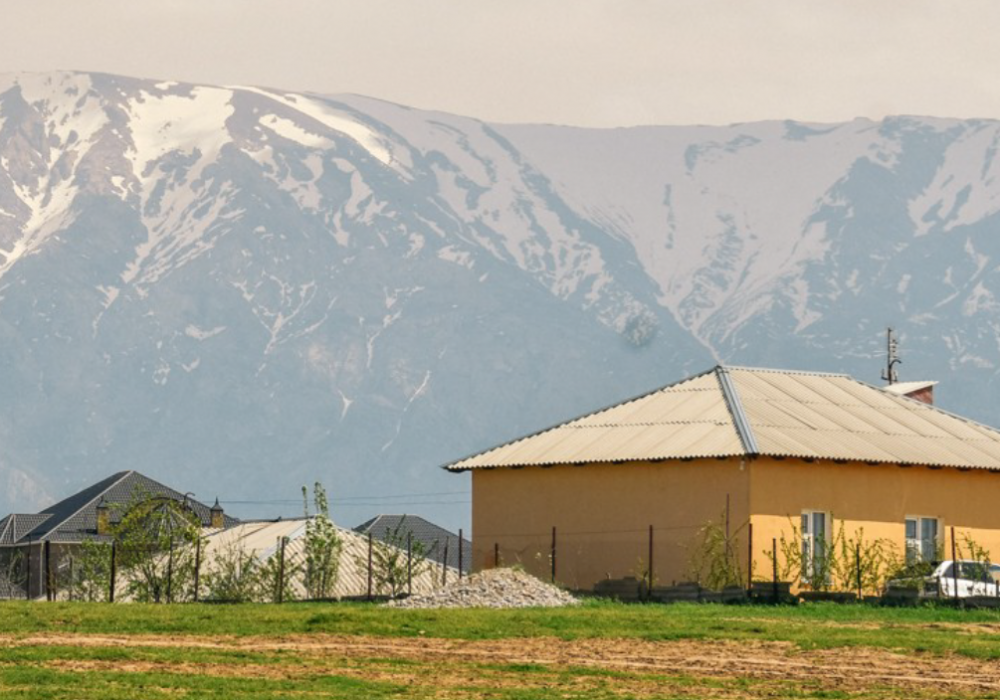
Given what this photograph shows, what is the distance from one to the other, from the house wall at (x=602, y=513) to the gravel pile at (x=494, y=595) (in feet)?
23.6

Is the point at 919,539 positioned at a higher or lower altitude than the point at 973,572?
higher

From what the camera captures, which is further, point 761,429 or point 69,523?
point 69,523

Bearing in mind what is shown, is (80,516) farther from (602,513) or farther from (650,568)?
(650,568)

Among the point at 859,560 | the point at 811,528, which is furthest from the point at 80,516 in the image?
the point at 859,560

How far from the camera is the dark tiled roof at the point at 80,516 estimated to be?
143750mm

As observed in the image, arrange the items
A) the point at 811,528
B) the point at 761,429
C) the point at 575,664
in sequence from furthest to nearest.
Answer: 1. the point at 761,429
2. the point at 811,528
3. the point at 575,664

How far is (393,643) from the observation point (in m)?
40.9

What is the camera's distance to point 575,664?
36.7 m

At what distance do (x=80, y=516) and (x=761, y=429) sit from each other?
306 feet

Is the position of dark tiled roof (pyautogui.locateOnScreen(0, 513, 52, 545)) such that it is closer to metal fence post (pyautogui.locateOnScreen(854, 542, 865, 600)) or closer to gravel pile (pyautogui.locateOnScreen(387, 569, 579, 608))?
metal fence post (pyautogui.locateOnScreen(854, 542, 865, 600))

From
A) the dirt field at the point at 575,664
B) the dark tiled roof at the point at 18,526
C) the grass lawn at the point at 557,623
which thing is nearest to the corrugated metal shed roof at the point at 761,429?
the grass lawn at the point at 557,623

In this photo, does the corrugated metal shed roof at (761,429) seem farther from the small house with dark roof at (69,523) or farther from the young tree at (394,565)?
the small house with dark roof at (69,523)

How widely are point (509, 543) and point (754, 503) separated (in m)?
9.35

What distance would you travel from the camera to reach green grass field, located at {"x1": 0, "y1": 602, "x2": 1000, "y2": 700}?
1288 inches
